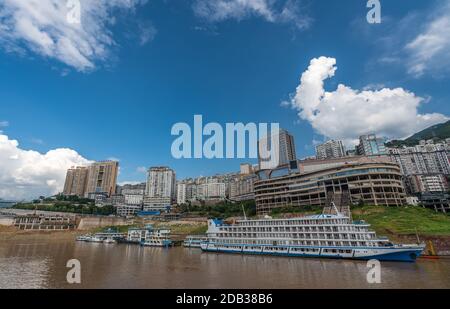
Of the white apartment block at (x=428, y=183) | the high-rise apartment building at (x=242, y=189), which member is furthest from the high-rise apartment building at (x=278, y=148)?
the white apartment block at (x=428, y=183)

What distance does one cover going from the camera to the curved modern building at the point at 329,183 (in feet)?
254

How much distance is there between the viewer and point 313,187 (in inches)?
3615

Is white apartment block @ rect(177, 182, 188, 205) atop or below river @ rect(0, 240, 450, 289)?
atop

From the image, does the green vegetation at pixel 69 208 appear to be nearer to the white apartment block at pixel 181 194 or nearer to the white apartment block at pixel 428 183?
the white apartment block at pixel 181 194

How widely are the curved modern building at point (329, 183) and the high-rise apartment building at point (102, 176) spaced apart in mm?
129245

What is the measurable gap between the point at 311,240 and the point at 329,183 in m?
48.4

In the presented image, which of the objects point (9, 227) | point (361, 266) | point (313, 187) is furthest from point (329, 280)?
point (9, 227)

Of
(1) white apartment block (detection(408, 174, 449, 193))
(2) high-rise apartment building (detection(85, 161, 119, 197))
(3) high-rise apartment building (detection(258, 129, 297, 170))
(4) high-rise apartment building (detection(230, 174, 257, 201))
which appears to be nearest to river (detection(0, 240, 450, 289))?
(1) white apartment block (detection(408, 174, 449, 193))

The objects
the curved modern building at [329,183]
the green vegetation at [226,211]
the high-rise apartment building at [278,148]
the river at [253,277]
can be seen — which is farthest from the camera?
the high-rise apartment building at [278,148]

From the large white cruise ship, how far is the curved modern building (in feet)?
120

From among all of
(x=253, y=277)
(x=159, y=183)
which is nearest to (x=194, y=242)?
(x=253, y=277)

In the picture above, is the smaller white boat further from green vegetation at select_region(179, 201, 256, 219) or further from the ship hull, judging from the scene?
green vegetation at select_region(179, 201, 256, 219)

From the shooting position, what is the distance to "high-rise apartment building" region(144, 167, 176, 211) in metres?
173
